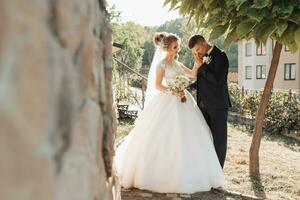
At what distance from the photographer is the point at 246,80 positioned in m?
38.5

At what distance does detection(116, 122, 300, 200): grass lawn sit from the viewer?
577 centimetres

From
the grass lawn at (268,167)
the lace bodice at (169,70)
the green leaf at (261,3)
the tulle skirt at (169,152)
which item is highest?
the green leaf at (261,3)

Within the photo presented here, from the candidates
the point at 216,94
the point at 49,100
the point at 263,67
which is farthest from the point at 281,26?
the point at 263,67

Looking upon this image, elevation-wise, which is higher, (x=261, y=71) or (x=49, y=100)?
(x=261, y=71)

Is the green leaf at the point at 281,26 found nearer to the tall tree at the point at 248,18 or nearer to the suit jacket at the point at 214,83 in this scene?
the tall tree at the point at 248,18

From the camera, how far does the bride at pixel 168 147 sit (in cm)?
492

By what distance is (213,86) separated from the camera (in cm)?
564

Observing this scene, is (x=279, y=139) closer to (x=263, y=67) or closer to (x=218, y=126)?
(x=218, y=126)

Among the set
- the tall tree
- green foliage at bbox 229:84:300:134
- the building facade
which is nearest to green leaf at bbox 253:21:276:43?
the tall tree

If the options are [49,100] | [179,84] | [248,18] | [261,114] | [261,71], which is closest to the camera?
[49,100]

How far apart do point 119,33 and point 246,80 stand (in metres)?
12.1

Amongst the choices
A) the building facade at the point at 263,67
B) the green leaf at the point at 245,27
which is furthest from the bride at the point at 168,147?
the building facade at the point at 263,67

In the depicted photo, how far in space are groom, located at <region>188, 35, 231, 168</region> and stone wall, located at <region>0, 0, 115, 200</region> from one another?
3.93m

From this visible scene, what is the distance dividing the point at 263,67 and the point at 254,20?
1296 inches
